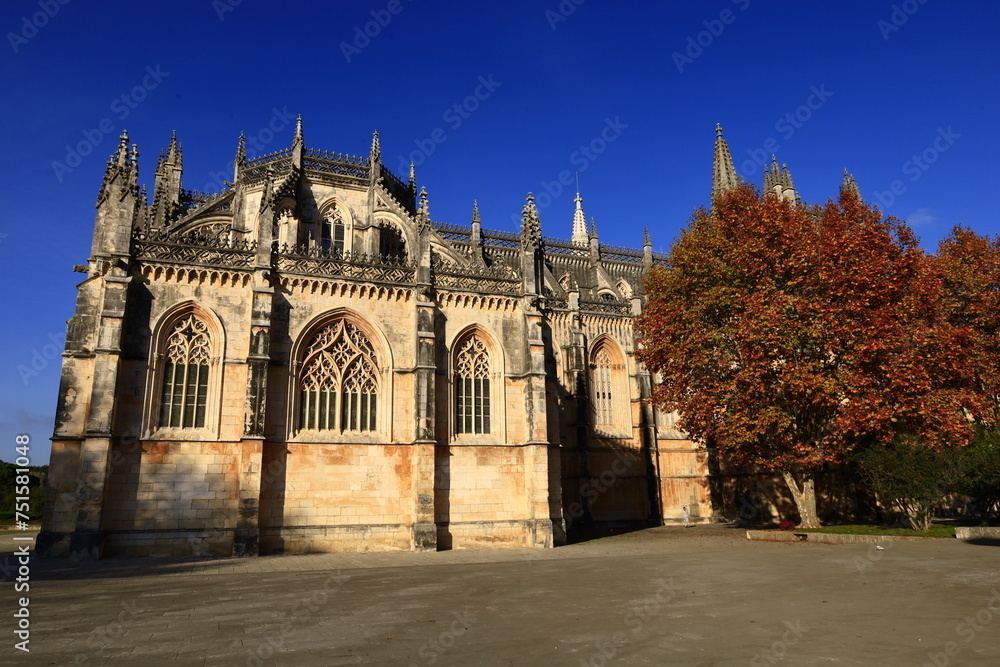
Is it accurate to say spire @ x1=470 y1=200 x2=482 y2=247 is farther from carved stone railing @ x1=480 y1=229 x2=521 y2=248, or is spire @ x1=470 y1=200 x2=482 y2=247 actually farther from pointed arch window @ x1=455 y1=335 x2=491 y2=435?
pointed arch window @ x1=455 y1=335 x2=491 y2=435

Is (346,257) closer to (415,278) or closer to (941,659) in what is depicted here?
(415,278)

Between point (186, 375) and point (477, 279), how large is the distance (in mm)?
11082

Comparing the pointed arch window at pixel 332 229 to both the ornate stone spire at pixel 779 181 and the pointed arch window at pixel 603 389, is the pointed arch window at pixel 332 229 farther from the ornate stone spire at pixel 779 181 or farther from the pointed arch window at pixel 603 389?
the ornate stone spire at pixel 779 181

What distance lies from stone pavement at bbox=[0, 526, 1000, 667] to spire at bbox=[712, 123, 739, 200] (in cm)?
3714

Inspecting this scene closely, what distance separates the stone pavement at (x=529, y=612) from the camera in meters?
7.19

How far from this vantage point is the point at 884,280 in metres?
23.0

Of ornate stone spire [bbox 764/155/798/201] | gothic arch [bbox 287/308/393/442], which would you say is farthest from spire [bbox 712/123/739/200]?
gothic arch [bbox 287/308/393/442]

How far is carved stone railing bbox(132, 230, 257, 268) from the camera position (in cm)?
2080

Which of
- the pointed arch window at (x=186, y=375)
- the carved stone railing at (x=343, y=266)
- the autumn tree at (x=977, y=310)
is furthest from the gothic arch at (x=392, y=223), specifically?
the autumn tree at (x=977, y=310)

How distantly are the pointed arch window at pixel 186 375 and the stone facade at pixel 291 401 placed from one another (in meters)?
0.05

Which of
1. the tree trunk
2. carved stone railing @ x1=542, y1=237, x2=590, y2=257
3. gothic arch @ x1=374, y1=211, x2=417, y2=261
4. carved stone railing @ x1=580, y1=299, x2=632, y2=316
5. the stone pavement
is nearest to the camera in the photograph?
the stone pavement

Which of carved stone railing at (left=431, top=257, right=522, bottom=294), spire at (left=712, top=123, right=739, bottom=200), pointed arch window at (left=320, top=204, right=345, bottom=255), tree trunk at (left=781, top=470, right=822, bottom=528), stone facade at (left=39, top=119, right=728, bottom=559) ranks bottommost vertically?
tree trunk at (left=781, top=470, right=822, bottom=528)

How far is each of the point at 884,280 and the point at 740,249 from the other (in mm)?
5288

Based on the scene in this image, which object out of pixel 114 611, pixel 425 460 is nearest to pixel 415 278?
pixel 425 460
